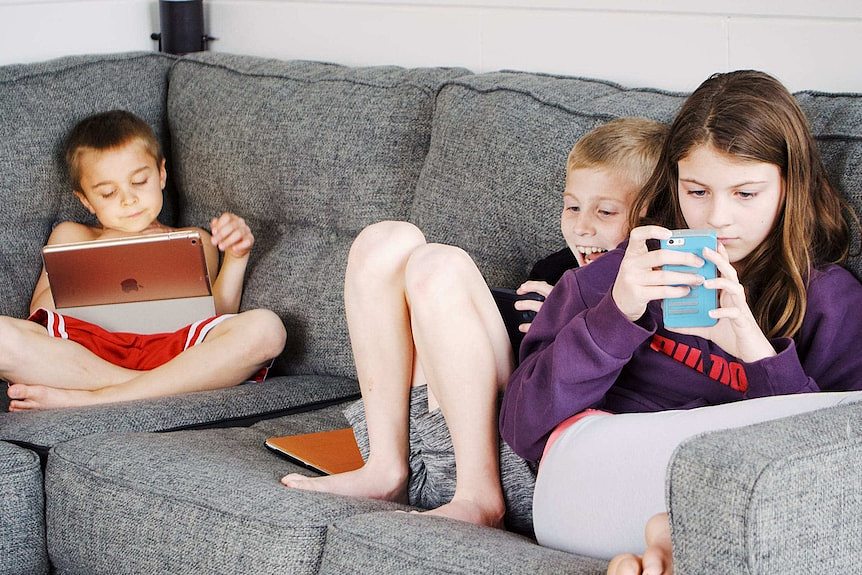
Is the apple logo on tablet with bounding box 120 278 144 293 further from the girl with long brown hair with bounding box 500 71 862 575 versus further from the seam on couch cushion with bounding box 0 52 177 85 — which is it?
the girl with long brown hair with bounding box 500 71 862 575

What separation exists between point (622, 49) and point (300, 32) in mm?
1045

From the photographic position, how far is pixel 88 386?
2.31 m

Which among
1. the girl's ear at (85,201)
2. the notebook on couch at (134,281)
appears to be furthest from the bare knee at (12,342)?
the girl's ear at (85,201)

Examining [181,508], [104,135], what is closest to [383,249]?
[181,508]

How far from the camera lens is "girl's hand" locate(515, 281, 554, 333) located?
1819mm

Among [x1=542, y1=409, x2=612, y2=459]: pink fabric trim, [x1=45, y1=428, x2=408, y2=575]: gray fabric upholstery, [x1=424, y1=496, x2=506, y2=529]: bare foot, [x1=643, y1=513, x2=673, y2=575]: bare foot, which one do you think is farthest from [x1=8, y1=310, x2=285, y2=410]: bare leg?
[x1=643, y1=513, x2=673, y2=575]: bare foot

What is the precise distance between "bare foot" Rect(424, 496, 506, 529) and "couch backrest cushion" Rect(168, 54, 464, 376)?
72cm

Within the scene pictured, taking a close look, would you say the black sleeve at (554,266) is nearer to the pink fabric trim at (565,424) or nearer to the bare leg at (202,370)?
the pink fabric trim at (565,424)

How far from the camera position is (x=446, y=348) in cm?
169

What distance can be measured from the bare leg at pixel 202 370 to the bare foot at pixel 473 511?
75 centimetres

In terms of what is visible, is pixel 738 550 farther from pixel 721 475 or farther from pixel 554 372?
pixel 554 372

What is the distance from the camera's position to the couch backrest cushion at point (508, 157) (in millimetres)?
2000

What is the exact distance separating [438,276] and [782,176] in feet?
1.57

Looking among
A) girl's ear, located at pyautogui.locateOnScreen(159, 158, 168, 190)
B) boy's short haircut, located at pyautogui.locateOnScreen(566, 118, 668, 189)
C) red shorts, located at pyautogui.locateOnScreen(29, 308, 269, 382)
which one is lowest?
red shorts, located at pyautogui.locateOnScreen(29, 308, 269, 382)
